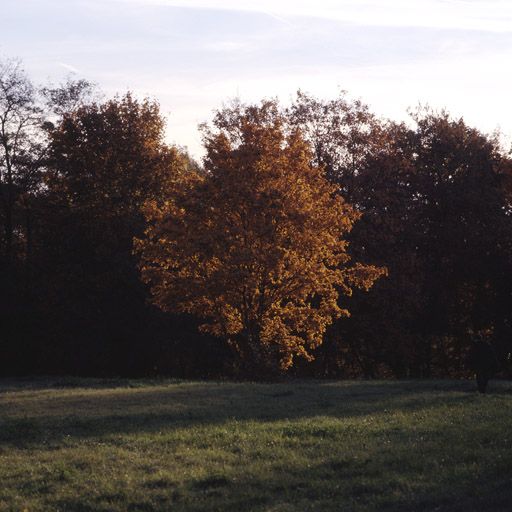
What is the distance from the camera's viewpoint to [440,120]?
60.2 metres

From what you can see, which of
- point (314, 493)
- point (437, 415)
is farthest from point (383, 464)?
point (437, 415)

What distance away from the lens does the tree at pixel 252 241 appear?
132 ft

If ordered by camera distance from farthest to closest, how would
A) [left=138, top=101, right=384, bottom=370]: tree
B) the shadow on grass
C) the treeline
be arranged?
the treeline → [left=138, top=101, right=384, bottom=370]: tree → the shadow on grass

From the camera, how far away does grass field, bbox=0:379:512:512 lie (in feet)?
44.2

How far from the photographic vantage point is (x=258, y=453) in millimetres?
17219

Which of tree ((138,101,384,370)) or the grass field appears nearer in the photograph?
the grass field

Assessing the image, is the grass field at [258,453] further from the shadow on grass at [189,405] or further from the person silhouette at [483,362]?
the person silhouette at [483,362]

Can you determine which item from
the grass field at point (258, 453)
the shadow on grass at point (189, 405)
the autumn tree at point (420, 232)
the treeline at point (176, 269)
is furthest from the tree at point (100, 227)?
the grass field at point (258, 453)

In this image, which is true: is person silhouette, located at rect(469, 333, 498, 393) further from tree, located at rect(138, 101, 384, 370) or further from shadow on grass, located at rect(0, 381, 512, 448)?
tree, located at rect(138, 101, 384, 370)

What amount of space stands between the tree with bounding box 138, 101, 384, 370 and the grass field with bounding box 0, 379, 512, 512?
12.4 metres

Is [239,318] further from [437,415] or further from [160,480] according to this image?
[160,480]

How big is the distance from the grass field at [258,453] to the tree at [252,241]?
40.6ft

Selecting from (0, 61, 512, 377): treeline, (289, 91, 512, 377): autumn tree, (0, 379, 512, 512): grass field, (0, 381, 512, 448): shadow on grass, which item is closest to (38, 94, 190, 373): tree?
(0, 61, 512, 377): treeline

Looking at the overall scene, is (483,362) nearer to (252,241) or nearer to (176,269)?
(252,241)
